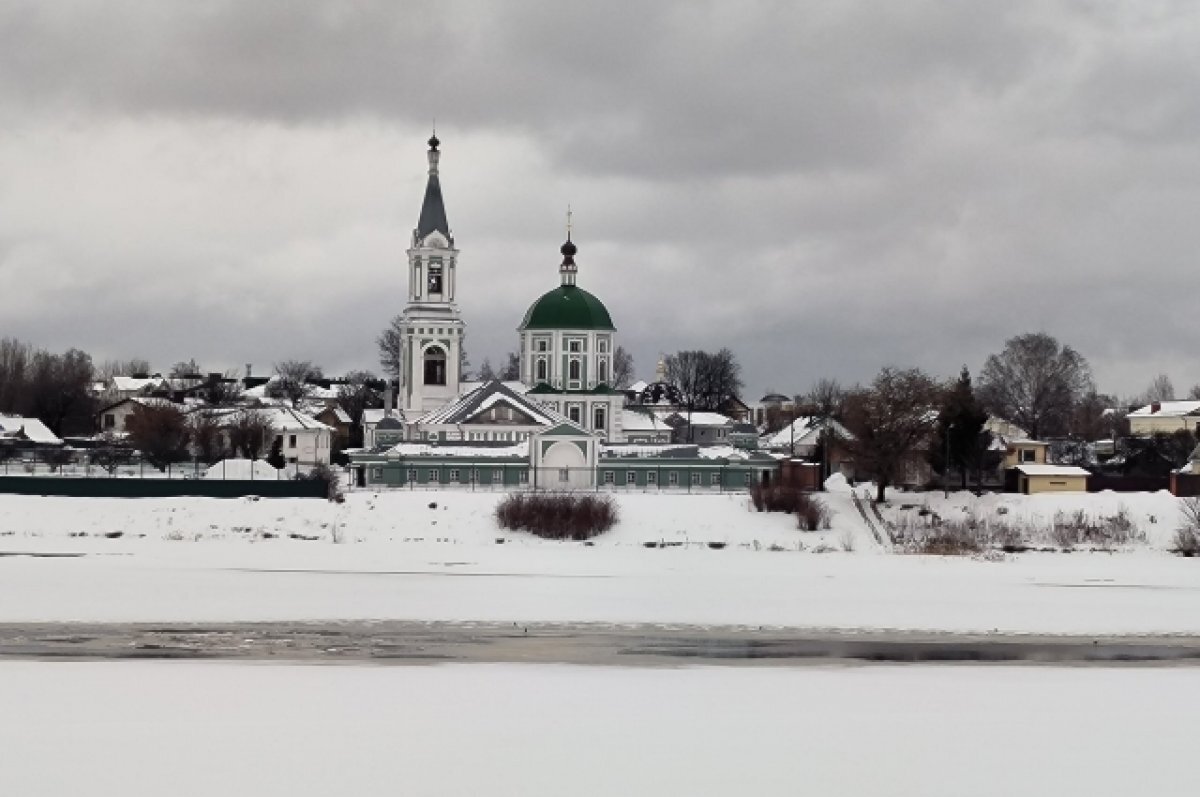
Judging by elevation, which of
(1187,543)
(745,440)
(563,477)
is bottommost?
(1187,543)

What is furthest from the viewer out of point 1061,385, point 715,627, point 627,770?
point 1061,385

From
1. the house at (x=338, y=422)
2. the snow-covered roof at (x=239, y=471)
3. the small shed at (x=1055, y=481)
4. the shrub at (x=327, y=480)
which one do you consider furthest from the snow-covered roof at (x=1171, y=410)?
the snow-covered roof at (x=239, y=471)

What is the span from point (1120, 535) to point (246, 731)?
40028mm

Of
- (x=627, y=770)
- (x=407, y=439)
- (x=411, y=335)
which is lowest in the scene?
(x=627, y=770)

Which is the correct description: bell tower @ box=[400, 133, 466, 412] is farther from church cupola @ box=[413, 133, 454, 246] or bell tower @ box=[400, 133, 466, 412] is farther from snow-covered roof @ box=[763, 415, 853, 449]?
snow-covered roof @ box=[763, 415, 853, 449]

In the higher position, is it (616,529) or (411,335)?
(411,335)

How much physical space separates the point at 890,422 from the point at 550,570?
22996 mm

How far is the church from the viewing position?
64.9m

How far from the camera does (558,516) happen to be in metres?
52.8

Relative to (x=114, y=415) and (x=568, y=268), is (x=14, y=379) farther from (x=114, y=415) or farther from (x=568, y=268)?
(x=568, y=268)

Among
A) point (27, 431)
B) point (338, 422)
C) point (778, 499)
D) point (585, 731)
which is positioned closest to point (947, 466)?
point (778, 499)

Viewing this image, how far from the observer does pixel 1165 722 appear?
19.7 meters

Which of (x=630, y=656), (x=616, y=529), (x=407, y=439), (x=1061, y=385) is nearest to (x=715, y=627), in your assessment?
(x=630, y=656)

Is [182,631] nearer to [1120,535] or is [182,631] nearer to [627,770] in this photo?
[627,770]
